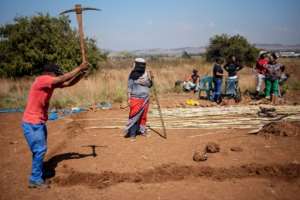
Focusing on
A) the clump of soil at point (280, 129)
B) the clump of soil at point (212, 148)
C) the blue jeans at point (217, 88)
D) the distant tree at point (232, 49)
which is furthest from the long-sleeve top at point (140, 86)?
the distant tree at point (232, 49)

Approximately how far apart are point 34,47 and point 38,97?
40.6 feet

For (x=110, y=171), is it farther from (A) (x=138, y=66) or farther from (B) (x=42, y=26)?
(B) (x=42, y=26)

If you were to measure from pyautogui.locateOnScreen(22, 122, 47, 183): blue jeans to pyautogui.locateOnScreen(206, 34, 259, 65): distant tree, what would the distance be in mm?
23822

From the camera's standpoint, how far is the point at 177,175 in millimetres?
4910

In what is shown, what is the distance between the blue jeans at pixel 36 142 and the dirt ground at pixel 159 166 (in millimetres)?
318

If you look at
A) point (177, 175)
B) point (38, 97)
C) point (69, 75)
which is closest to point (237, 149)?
point (177, 175)

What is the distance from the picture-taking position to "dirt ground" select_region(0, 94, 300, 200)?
441cm

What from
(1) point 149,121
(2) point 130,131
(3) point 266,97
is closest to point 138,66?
(2) point 130,131

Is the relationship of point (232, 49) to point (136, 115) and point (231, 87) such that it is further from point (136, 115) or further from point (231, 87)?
point (136, 115)

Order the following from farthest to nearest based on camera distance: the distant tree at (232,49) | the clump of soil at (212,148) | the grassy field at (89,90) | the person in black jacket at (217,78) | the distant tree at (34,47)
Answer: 1. the distant tree at (232,49)
2. the distant tree at (34,47)
3. the grassy field at (89,90)
4. the person in black jacket at (217,78)
5. the clump of soil at (212,148)

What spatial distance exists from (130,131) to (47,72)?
9.68 feet

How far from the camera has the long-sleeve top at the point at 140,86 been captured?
6.82 metres

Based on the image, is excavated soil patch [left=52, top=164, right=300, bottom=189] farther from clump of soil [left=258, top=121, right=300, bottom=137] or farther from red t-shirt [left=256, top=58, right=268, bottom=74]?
red t-shirt [left=256, top=58, right=268, bottom=74]

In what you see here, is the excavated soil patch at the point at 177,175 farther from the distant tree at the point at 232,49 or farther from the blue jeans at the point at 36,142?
the distant tree at the point at 232,49
